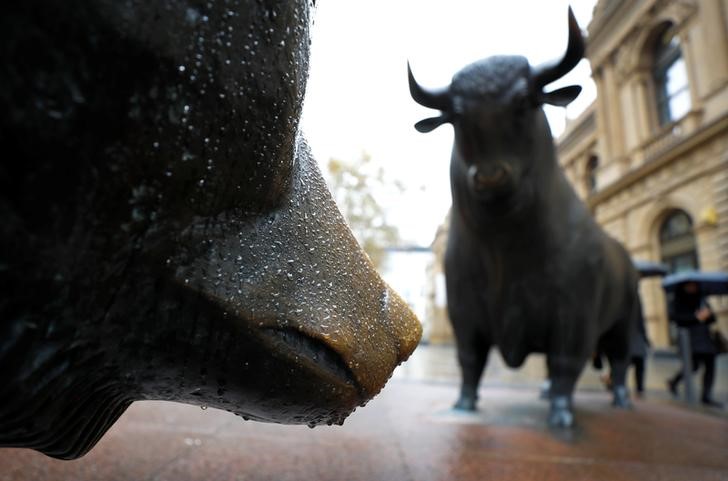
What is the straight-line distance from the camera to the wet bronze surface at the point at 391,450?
1650 millimetres

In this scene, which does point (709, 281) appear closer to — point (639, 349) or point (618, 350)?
point (639, 349)

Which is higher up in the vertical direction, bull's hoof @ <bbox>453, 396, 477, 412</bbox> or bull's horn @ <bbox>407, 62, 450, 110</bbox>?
bull's horn @ <bbox>407, 62, 450, 110</bbox>

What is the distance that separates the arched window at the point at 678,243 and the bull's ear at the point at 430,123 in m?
14.4

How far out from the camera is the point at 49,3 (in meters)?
0.41

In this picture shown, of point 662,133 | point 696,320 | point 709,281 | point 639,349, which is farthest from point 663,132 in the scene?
point 639,349

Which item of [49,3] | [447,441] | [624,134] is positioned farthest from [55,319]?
[624,134]

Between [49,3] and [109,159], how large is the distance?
0.45 ft

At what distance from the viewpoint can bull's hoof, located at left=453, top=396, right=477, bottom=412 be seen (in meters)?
3.26

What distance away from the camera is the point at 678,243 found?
15.1m

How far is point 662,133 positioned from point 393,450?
17027 millimetres

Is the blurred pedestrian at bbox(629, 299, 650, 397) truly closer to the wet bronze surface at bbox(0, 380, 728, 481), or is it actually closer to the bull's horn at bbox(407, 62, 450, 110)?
the wet bronze surface at bbox(0, 380, 728, 481)

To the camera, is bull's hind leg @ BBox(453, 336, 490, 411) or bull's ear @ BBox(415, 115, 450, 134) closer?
bull's ear @ BBox(415, 115, 450, 134)

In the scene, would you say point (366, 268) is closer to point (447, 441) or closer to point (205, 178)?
point (205, 178)

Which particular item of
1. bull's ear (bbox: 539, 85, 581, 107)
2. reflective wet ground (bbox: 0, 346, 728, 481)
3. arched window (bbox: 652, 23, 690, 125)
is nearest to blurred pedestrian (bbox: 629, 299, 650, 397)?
reflective wet ground (bbox: 0, 346, 728, 481)
